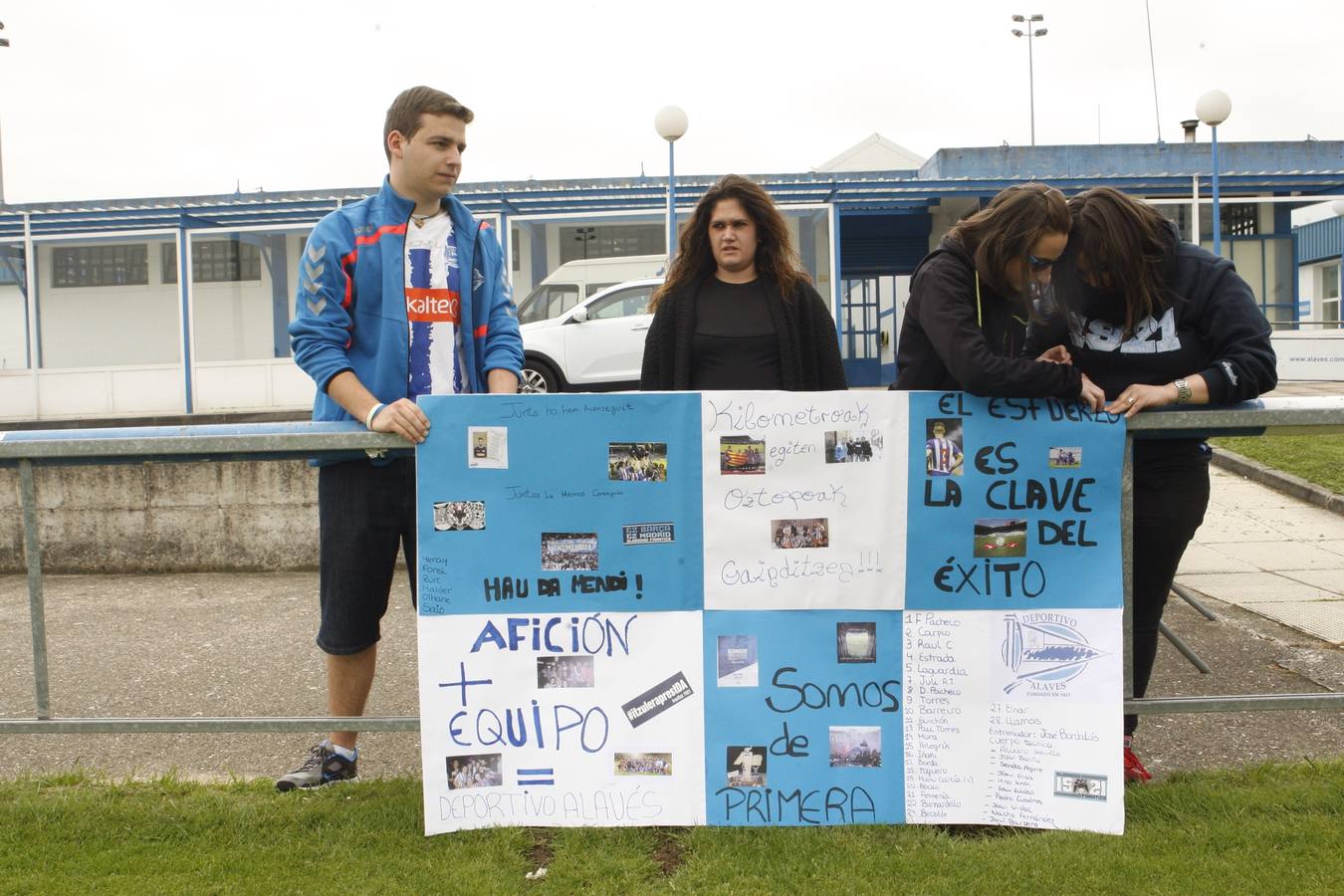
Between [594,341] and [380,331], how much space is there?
10510 millimetres

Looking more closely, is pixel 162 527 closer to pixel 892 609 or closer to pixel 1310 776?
pixel 892 609

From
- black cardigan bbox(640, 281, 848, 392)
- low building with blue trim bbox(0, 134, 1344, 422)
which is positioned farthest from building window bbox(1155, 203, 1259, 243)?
black cardigan bbox(640, 281, 848, 392)

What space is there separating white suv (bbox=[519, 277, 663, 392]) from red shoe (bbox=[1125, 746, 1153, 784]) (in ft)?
34.6

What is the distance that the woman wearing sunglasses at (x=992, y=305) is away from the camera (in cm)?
282

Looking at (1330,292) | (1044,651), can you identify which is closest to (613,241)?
(1044,651)

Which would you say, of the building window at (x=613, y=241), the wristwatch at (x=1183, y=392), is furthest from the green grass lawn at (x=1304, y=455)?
the building window at (x=613, y=241)

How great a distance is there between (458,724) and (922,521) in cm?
130

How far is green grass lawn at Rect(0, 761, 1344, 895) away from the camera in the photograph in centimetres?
256

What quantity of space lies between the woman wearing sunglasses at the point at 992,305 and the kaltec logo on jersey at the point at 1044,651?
574 mm

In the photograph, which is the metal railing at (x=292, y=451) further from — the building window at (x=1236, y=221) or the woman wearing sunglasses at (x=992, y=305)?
the building window at (x=1236, y=221)

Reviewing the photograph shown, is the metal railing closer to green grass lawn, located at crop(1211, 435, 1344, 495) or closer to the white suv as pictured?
green grass lawn, located at crop(1211, 435, 1344, 495)

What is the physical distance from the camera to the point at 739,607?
2883 millimetres

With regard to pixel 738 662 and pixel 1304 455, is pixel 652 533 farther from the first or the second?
pixel 1304 455

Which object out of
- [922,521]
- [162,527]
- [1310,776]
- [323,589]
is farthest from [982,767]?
[162,527]
